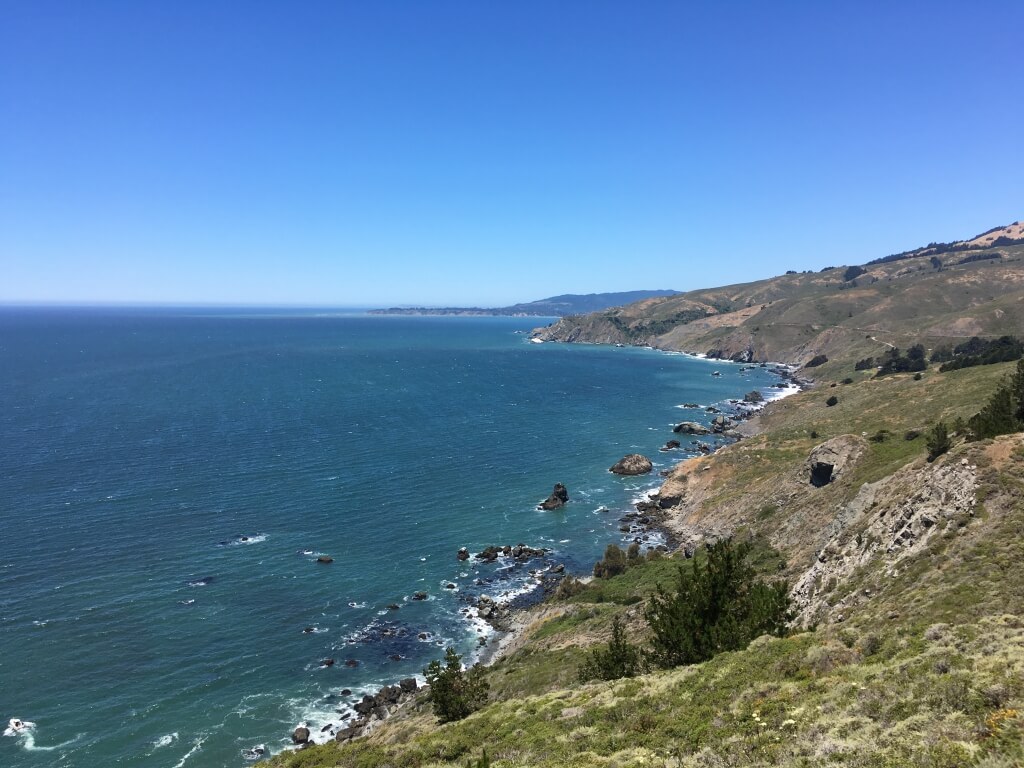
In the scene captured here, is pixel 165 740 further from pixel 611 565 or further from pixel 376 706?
pixel 611 565

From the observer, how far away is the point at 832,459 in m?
63.8

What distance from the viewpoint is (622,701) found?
82.0 ft

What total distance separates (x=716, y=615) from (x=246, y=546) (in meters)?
55.0

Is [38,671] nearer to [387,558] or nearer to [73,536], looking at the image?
[73,536]

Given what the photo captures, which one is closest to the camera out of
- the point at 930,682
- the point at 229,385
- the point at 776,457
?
the point at 930,682

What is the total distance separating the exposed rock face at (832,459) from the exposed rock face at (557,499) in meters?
32.1

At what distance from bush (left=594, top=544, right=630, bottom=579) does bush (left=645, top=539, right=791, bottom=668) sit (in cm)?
2988

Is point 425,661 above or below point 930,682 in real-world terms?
below

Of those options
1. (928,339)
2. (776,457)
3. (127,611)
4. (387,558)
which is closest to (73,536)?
(127,611)

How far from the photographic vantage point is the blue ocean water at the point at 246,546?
142 ft

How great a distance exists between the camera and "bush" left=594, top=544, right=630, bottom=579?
6154 cm

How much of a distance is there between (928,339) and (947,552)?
593 feet

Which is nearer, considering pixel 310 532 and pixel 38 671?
pixel 38 671

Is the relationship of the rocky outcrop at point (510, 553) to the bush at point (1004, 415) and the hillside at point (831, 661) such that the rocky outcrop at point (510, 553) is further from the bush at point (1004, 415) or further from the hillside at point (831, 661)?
the bush at point (1004, 415)
